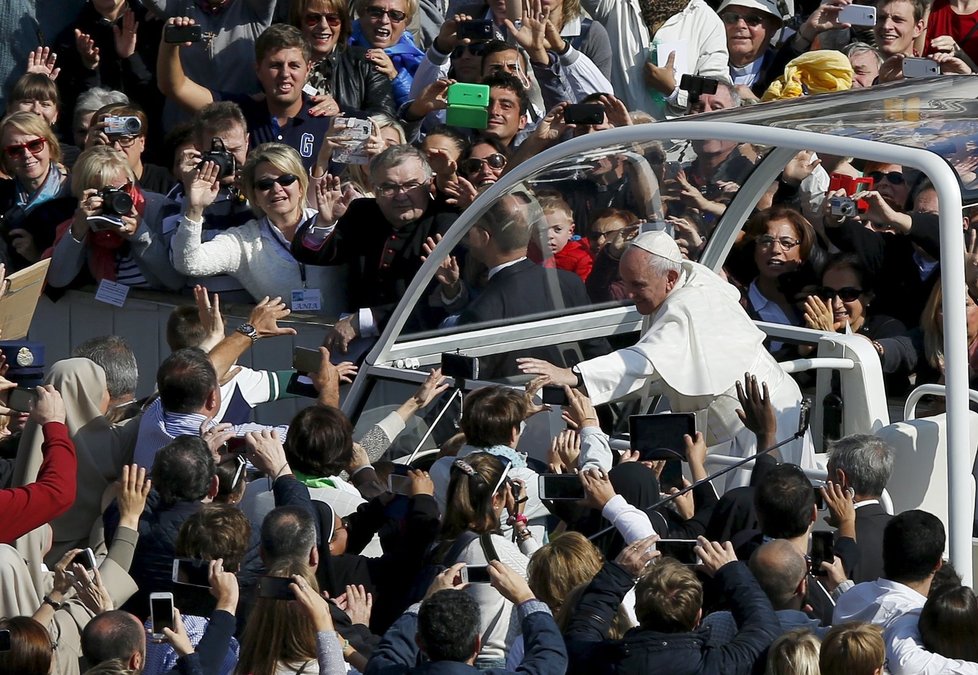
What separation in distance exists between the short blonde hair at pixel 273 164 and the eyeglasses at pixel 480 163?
31.9 inches

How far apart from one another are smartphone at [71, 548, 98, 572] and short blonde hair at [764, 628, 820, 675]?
7.01ft

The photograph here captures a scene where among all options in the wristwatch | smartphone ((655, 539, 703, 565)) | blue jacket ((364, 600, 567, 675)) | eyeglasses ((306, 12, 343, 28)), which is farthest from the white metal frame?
eyeglasses ((306, 12, 343, 28))

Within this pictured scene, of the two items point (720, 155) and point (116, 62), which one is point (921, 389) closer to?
point (720, 155)

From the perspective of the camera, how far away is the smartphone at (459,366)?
7309 mm

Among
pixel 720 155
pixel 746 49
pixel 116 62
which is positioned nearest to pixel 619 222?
pixel 720 155

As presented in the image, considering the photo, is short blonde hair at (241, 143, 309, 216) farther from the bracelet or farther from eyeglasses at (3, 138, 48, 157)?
the bracelet

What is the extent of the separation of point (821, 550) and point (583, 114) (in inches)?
127

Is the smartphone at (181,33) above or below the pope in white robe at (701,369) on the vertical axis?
above

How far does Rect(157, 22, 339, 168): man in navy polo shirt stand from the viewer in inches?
397

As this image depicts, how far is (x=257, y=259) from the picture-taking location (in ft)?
30.6

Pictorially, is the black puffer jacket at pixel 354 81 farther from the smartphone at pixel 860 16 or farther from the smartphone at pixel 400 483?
the smartphone at pixel 400 483

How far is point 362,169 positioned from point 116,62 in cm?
269

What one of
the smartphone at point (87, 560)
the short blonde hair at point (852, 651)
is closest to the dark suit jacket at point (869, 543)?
the short blonde hair at point (852, 651)

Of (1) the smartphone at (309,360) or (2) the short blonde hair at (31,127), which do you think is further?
(2) the short blonde hair at (31,127)
